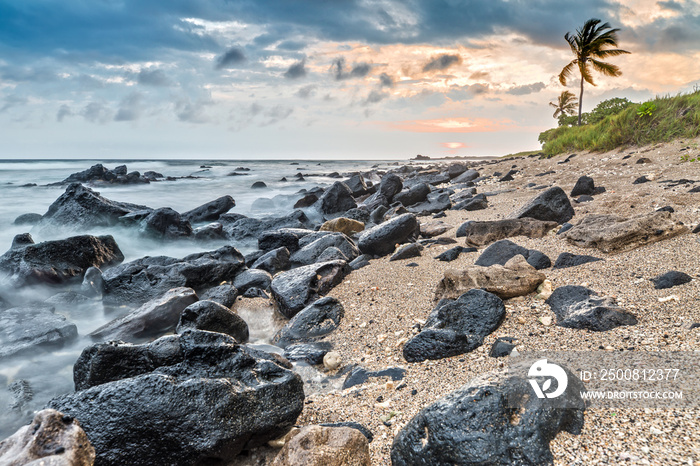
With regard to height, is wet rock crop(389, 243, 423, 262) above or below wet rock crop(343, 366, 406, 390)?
above

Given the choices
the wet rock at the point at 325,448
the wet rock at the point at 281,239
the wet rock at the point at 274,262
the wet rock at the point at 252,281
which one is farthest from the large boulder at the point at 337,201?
the wet rock at the point at 325,448

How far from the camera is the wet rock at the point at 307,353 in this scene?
134 inches

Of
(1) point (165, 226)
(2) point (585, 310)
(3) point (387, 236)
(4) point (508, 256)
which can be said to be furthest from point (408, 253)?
(1) point (165, 226)

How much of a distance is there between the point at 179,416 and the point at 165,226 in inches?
351

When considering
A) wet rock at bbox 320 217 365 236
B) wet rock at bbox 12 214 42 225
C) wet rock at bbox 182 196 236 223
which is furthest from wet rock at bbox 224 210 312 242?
wet rock at bbox 12 214 42 225

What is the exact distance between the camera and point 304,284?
480 cm

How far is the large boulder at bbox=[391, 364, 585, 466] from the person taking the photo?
165 centimetres

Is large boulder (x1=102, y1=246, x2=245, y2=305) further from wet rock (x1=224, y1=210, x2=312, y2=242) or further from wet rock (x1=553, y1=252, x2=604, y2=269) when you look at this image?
wet rock (x1=553, y1=252, x2=604, y2=269)

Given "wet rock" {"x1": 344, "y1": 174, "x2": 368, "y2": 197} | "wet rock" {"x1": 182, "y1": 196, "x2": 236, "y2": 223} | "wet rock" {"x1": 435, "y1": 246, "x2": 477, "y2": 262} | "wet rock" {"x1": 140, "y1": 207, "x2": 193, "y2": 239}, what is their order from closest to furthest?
"wet rock" {"x1": 435, "y1": 246, "x2": 477, "y2": 262}
"wet rock" {"x1": 140, "y1": 207, "x2": 193, "y2": 239}
"wet rock" {"x1": 182, "y1": 196, "x2": 236, "y2": 223}
"wet rock" {"x1": 344, "y1": 174, "x2": 368, "y2": 197}

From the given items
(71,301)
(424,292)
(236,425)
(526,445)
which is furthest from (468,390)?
(71,301)

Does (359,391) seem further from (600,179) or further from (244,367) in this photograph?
(600,179)

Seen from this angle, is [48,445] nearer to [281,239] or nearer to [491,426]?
[491,426]

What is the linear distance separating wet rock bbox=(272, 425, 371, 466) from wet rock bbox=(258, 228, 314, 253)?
5.67m

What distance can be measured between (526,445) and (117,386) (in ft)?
6.90
